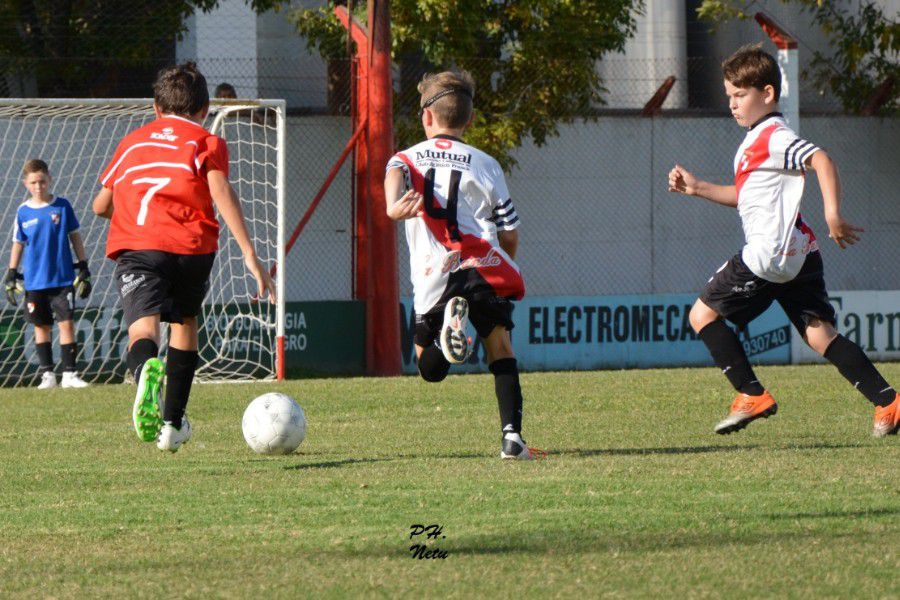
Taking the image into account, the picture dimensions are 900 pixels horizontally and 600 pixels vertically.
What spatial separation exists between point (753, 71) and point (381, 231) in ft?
25.5

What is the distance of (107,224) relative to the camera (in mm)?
14875

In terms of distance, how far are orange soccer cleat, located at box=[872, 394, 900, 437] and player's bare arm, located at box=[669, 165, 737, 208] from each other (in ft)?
4.10

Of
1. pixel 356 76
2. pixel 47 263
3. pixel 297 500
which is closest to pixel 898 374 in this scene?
pixel 356 76

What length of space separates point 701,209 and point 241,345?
748cm

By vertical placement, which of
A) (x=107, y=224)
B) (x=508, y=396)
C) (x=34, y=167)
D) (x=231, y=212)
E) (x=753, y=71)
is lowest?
(x=508, y=396)

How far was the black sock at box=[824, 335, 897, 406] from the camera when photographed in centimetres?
716

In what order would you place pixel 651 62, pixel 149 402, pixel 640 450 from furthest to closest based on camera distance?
pixel 651 62
pixel 640 450
pixel 149 402

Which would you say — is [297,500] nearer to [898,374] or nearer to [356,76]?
[898,374]

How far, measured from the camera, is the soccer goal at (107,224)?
1332cm

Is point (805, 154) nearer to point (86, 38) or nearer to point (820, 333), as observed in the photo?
point (820, 333)

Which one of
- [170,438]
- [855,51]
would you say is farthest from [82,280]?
[855,51]

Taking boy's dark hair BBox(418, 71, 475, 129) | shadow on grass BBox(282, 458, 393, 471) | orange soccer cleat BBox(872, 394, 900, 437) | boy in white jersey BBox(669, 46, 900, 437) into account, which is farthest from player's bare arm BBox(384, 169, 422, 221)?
orange soccer cleat BBox(872, 394, 900, 437)

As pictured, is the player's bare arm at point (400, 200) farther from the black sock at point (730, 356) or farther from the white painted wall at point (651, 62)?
the white painted wall at point (651, 62)

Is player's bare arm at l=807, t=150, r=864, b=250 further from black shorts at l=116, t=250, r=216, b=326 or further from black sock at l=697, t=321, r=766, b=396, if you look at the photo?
black shorts at l=116, t=250, r=216, b=326
